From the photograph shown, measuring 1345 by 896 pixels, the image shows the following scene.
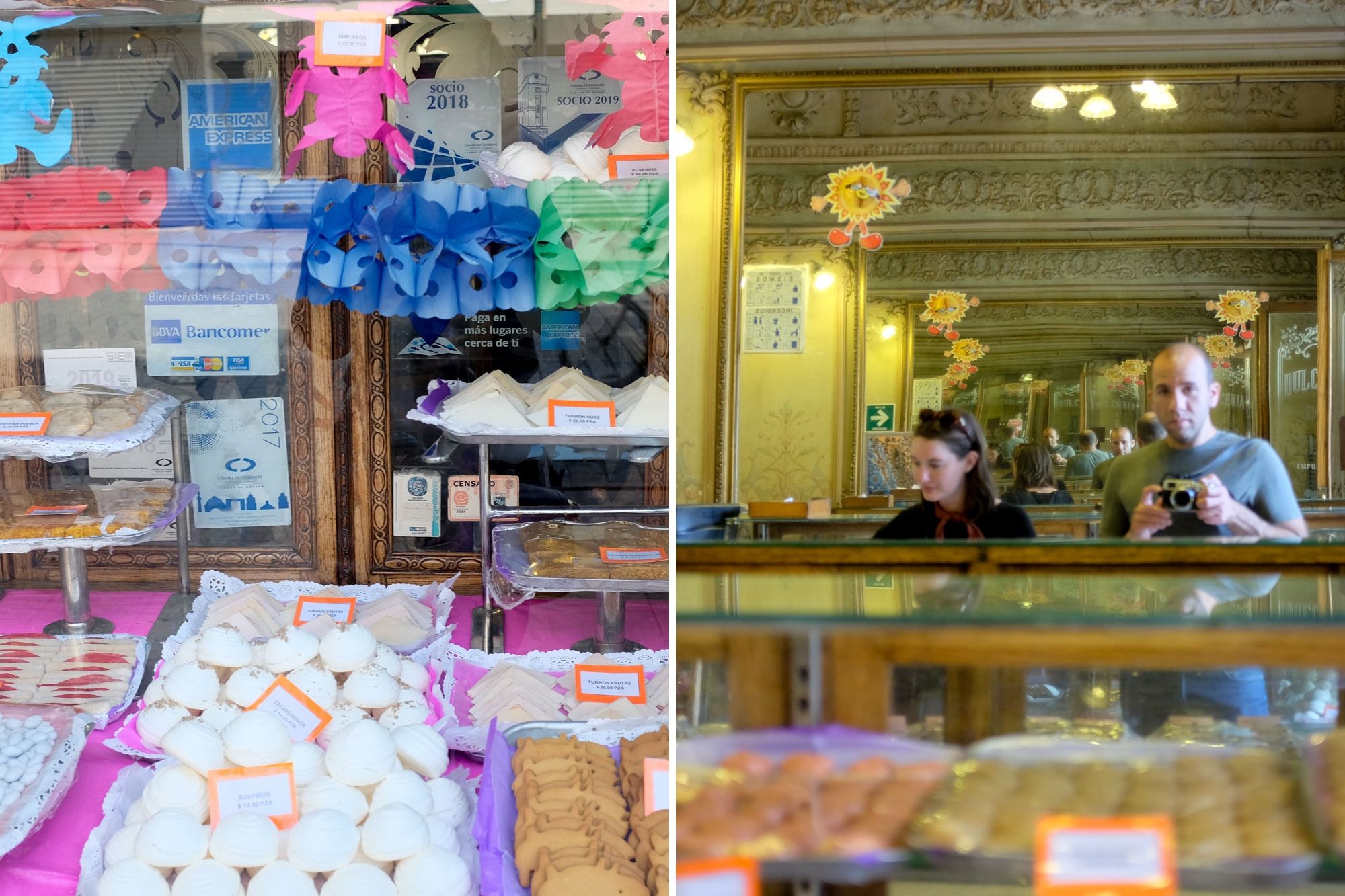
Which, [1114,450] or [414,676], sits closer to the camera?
[1114,450]

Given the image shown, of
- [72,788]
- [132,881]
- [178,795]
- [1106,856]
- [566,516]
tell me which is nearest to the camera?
[1106,856]

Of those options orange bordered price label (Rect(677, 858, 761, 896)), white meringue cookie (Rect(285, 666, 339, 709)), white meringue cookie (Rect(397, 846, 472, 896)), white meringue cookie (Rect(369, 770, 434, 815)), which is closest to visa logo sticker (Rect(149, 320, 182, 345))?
white meringue cookie (Rect(285, 666, 339, 709))

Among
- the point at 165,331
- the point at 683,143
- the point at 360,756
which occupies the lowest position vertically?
the point at 360,756

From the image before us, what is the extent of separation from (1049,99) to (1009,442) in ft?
1.08

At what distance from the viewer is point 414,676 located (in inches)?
66.1

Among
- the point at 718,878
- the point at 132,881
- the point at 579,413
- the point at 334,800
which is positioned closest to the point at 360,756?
the point at 334,800

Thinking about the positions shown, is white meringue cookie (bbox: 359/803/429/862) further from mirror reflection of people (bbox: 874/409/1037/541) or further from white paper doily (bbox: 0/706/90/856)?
mirror reflection of people (bbox: 874/409/1037/541)

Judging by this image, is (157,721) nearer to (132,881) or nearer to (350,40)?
(132,881)

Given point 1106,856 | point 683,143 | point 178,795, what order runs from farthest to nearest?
point 178,795 → point 683,143 → point 1106,856

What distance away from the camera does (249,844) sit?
51.4 inches

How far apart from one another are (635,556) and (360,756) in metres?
0.48

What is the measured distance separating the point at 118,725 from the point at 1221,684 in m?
1.47

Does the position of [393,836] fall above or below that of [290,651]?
below

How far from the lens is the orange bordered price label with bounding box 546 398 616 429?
159 cm
